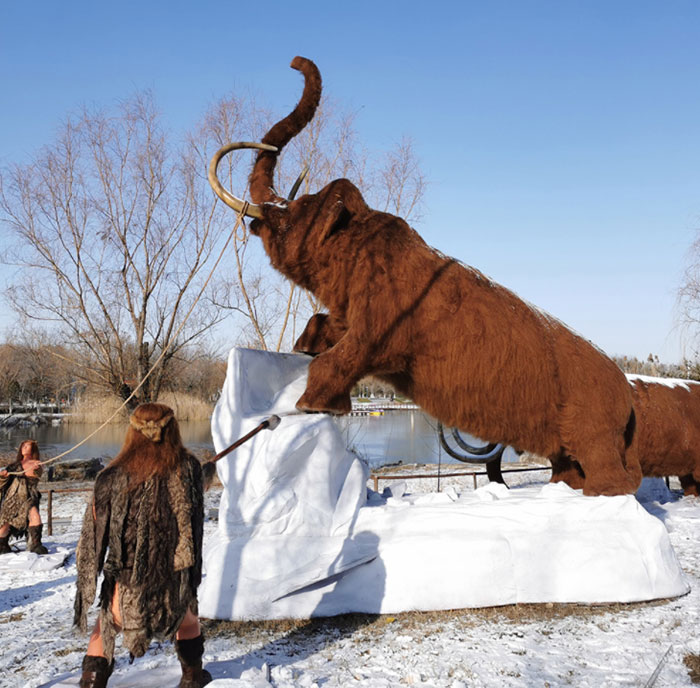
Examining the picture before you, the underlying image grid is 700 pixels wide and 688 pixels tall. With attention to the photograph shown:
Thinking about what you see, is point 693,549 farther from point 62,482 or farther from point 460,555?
point 62,482

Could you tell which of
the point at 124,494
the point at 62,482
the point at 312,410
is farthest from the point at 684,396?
the point at 62,482

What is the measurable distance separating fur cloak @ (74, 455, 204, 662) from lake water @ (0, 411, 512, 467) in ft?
35.3

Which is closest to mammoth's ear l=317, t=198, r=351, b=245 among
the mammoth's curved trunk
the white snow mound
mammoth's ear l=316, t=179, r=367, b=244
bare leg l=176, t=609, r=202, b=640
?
mammoth's ear l=316, t=179, r=367, b=244

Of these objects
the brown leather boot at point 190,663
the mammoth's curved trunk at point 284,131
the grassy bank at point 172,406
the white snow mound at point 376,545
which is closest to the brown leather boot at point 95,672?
the brown leather boot at point 190,663

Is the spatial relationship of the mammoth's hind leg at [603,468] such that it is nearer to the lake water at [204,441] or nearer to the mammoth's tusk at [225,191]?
the mammoth's tusk at [225,191]

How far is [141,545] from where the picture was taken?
107 inches

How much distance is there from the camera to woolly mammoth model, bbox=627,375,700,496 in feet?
22.3

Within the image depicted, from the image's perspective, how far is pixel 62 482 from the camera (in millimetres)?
12383

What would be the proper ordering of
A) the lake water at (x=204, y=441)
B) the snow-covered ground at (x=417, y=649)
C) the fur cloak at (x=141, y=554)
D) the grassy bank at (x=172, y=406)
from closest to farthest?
the fur cloak at (x=141, y=554) < the snow-covered ground at (x=417, y=649) < the lake water at (x=204, y=441) < the grassy bank at (x=172, y=406)

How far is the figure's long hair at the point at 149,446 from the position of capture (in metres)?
2.84

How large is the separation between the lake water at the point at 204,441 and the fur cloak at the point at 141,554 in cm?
1076

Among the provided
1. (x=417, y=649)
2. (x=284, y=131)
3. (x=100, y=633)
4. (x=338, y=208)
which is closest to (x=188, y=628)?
(x=100, y=633)

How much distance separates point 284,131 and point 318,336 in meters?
1.63

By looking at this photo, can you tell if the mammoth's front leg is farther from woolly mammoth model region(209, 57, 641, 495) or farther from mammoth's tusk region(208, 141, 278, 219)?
mammoth's tusk region(208, 141, 278, 219)
